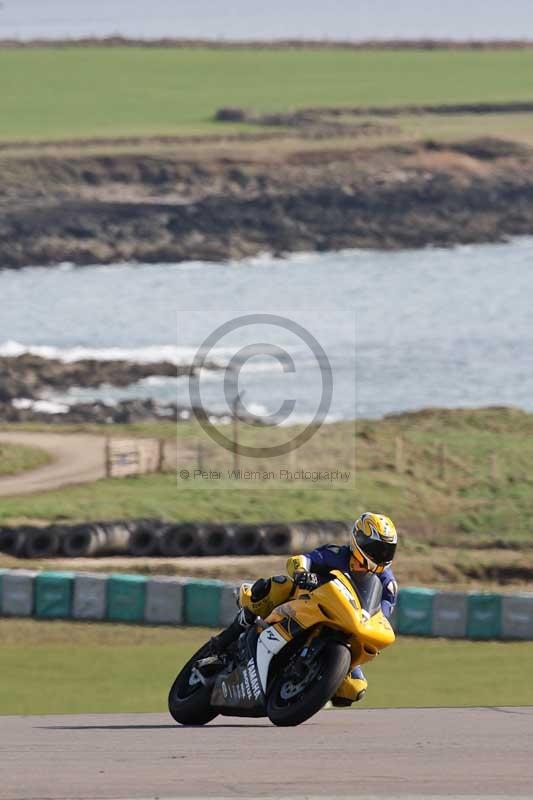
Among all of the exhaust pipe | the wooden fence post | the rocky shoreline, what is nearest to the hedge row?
the exhaust pipe

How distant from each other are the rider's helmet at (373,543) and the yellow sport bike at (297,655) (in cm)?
13

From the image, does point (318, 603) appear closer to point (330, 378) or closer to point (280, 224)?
point (330, 378)

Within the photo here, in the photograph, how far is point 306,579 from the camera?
12633 mm

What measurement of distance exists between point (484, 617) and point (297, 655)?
1242 centimetres

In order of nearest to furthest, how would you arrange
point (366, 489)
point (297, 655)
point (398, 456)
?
point (297, 655) → point (366, 489) → point (398, 456)

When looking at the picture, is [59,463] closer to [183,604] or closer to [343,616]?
[183,604]

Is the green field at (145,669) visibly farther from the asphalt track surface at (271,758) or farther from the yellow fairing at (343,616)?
the yellow fairing at (343,616)

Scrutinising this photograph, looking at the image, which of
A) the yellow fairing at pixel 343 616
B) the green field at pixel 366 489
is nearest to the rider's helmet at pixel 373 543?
the yellow fairing at pixel 343 616

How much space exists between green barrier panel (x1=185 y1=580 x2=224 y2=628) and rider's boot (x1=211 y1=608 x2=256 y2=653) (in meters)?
11.4

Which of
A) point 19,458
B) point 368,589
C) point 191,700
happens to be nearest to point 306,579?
point 368,589

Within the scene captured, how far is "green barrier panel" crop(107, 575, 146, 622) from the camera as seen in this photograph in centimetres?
2552

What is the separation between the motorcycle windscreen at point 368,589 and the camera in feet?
41.2

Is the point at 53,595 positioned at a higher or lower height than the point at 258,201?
lower

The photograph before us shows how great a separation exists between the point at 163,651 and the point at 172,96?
120917 mm
